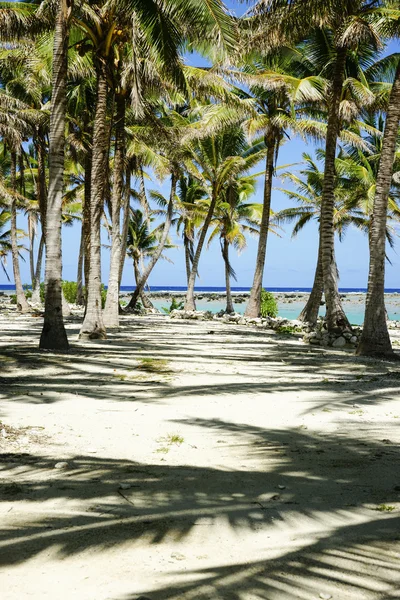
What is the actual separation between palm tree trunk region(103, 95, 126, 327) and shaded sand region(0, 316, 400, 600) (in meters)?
10.1

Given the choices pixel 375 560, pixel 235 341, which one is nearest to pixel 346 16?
pixel 235 341

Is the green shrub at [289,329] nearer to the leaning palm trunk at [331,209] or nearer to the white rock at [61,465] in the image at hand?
the leaning palm trunk at [331,209]

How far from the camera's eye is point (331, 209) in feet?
52.1

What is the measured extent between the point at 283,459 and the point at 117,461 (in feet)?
4.59

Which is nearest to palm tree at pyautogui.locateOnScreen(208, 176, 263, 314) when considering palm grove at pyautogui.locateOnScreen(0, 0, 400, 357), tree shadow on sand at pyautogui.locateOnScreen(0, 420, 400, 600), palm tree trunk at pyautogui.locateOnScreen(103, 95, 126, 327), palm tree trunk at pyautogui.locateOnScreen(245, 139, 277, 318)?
palm grove at pyautogui.locateOnScreen(0, 0, 400, 357)

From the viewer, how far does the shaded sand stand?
2785 mm

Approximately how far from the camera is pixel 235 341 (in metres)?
16.5

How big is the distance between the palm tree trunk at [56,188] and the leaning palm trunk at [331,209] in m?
7.30

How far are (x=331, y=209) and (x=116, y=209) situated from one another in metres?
6.86

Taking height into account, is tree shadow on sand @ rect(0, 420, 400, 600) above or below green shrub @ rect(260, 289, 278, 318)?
below

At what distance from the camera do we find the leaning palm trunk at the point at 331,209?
15539 mm

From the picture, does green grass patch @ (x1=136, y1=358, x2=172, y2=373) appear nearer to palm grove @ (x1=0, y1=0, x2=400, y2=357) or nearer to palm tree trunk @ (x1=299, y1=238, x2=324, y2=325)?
palm grove @ (x1=0, y1=0, x2=400, y2=357)

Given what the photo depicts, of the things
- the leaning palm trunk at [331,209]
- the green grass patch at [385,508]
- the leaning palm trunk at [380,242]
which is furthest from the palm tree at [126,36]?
the green grass patch at [385,508]

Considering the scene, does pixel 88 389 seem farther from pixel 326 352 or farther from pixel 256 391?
pixel 326 352
